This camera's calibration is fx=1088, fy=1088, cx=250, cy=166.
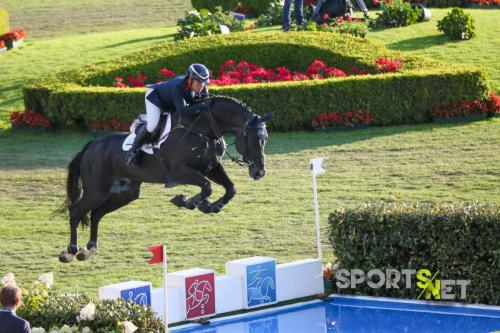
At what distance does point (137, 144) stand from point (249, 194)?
7.46 m

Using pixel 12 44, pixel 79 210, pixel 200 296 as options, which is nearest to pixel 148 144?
pixel 79 210

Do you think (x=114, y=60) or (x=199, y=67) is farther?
(x=114, y=60)

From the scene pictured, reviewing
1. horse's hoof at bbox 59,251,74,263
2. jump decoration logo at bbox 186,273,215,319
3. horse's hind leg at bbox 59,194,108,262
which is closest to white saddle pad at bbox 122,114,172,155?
horse's hind leg at bbox 59,194,108,262

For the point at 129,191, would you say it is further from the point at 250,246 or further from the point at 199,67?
the point at 250,246

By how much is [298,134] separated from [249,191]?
3.73 m

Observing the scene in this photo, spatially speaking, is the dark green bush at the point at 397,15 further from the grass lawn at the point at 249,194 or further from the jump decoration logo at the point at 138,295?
the jump decoration logo at the point at 138,295

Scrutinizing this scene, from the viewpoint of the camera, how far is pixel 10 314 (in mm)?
9453

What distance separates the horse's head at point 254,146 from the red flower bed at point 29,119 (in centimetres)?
1373

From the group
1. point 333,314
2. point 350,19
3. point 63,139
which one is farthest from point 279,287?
point 350,19

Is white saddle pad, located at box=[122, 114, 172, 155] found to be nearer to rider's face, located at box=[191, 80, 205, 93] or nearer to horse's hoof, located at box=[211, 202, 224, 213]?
rider's face, located at box=[191, 80, 205, 93]

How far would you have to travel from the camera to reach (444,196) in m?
20.2

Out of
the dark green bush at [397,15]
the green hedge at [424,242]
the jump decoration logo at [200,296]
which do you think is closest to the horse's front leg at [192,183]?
the jump decoration logo at [200,296]

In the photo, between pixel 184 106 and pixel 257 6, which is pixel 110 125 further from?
pixel 257 6

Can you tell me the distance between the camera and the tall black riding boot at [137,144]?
13.8m
